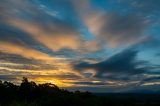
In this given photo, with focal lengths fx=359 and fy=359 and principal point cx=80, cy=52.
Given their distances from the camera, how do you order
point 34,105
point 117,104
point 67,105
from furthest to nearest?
point 117,104 < point 67,105 < point 34,105

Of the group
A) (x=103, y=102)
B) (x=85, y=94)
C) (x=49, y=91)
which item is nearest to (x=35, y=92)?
(x=49, y=91)

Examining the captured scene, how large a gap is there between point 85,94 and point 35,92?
6652 millimetres

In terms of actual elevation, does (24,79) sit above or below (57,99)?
above

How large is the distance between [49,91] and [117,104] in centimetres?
974

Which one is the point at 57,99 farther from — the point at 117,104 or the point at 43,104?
the point at 117,104

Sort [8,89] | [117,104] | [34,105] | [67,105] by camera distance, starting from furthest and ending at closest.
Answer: [8,89] → [117,104] → [67,105] → [34,105]

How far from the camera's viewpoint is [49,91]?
4812 cm

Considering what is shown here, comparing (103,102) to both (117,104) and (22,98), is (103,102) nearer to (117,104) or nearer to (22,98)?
A: (117,104)

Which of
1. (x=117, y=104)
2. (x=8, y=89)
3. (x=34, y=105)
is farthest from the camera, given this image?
(x=8, y=89)

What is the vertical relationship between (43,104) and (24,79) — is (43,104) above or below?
below

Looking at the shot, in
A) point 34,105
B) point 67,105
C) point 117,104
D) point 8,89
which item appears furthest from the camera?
point 8,89

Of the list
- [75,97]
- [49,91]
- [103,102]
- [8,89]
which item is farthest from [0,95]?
[103,102]

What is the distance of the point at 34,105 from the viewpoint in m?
38.6

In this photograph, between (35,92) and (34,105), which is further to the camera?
(35,92)
